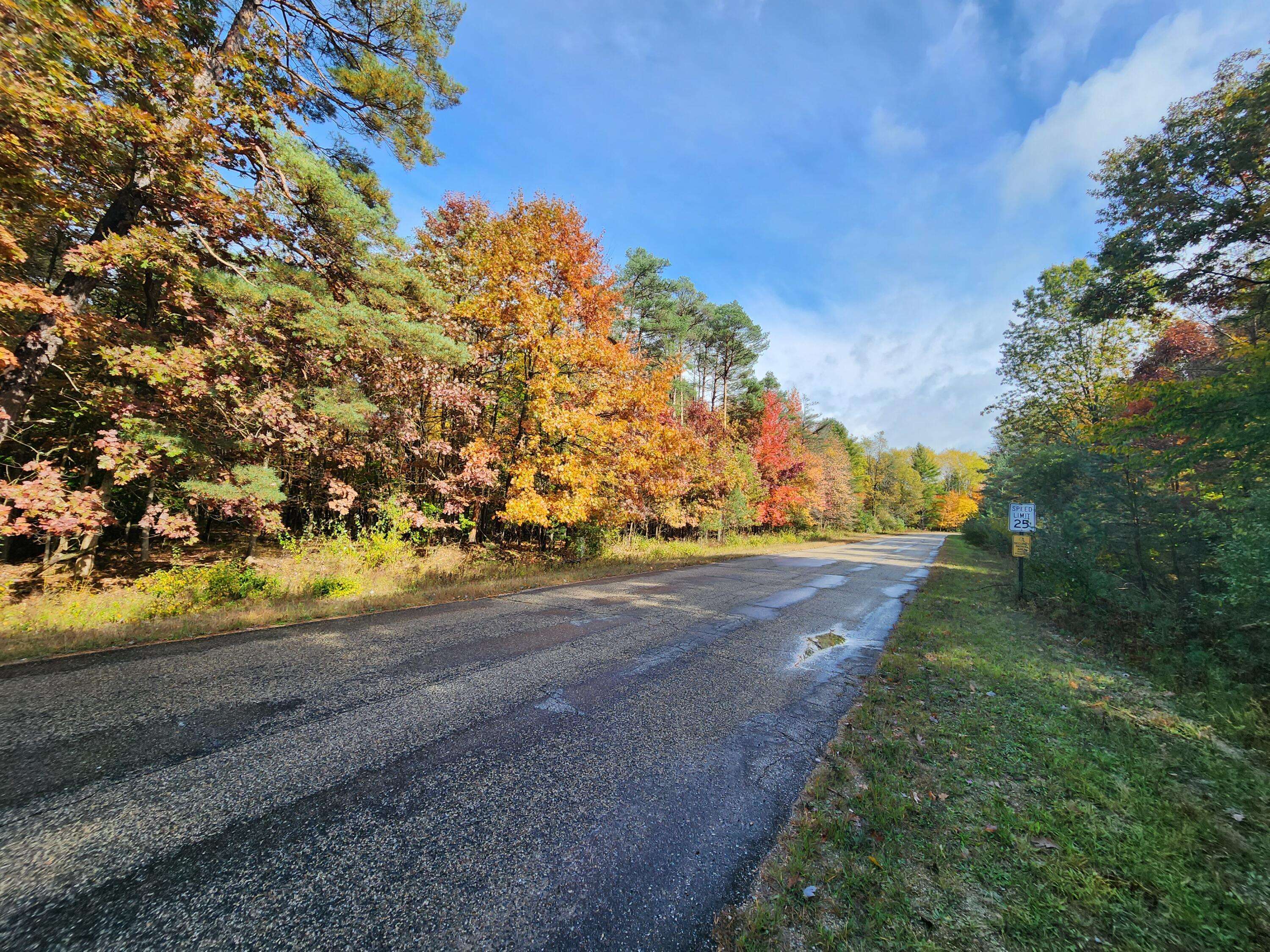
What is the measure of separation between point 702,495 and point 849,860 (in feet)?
66.6

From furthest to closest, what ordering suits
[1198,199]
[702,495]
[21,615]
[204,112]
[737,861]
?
[702,495] → [1198,199] → [204,112] → [21,615] → [737,861]

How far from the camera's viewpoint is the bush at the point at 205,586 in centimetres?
672

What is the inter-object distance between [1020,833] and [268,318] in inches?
442

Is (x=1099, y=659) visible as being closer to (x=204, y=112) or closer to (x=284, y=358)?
(x=284, y=358)

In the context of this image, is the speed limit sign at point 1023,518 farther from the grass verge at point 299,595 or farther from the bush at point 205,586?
the bush at point 205,586

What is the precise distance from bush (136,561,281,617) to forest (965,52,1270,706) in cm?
1252

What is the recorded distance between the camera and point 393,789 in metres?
2.51

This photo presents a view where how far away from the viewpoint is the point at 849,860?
219 centimetres

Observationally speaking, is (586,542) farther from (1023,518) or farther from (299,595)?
(1023,518)

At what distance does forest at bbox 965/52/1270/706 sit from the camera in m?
4.95

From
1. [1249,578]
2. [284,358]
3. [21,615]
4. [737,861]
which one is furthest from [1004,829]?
[284,358]

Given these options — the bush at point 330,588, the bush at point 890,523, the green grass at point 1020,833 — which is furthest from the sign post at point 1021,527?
the bush at point 890,523

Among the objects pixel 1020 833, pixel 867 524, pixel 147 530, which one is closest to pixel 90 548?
pixel 147 530

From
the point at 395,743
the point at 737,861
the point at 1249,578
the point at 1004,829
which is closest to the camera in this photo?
the point at 737,861
